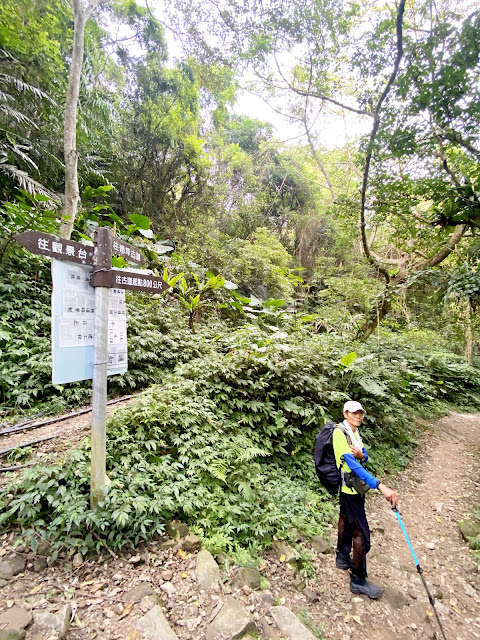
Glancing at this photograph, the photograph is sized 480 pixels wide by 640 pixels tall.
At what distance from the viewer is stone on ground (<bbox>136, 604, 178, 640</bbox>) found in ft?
5.48

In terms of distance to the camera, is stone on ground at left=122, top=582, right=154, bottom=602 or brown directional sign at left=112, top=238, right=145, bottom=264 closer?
stone on ground at left=122, top=582, right=154, bottom=602

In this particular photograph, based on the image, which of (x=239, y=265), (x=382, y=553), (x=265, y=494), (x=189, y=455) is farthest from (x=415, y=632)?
(x=239, y=265)

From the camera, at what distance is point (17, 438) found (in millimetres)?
2990

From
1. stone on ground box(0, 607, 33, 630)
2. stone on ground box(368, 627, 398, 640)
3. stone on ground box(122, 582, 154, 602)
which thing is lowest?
stone on ground box(368, 627, 398, 640)

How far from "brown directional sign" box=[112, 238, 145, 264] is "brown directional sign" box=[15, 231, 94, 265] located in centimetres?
19

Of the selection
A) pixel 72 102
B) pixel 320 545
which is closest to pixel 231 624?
pixel 320 545

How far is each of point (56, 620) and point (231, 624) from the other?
1.01m

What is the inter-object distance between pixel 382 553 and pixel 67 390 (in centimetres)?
420

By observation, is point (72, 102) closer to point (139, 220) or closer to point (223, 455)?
point (139, 220)

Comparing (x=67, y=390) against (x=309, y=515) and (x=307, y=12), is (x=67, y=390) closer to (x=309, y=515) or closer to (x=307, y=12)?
(x=309, y=515)

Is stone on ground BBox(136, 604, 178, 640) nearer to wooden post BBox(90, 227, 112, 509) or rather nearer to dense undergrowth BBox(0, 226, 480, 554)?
dense undergrowth BBox(0, 226, 480, 554)

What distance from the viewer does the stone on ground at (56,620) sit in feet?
5.12

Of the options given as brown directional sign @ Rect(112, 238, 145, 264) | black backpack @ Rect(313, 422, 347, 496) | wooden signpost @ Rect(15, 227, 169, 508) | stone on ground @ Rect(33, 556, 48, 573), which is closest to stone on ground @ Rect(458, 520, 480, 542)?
black backpack @ Rect(313, 422, 347, 496)

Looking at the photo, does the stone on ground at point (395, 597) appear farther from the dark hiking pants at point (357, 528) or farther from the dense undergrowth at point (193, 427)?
the dense undergrowth at point (193, 427)
